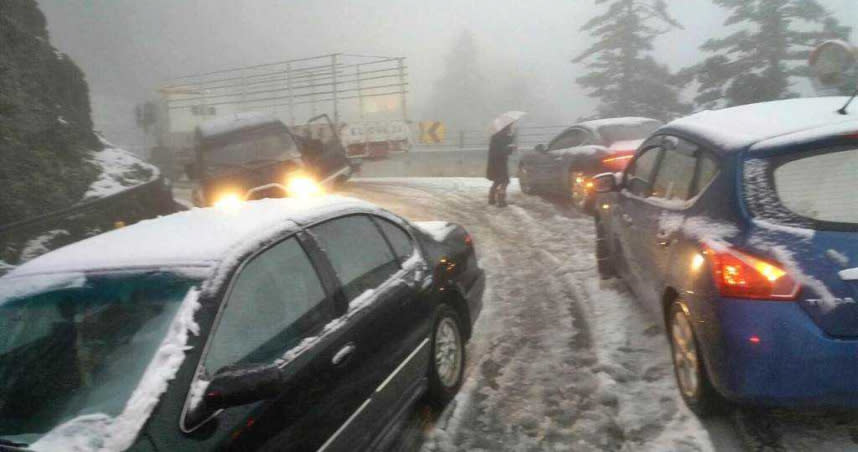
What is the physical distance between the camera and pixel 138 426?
7.43 ft

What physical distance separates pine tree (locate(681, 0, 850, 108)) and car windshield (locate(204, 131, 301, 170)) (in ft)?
68.5

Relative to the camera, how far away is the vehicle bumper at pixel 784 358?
3160 millimetres

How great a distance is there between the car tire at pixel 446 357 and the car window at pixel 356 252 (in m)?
0.64

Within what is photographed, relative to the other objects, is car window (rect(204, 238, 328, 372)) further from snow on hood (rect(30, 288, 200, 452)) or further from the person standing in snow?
the person standing in snow

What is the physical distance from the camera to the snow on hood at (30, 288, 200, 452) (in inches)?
87.6

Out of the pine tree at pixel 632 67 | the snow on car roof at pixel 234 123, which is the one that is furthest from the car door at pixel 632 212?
the pine tree at pixel 632 67

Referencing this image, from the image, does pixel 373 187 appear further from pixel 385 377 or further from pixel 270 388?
pixel 270 388

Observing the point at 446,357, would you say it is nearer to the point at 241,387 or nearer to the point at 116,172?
the point at 241,387

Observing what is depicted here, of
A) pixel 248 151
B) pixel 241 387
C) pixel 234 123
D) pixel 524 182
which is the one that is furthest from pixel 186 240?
pixel 524 182

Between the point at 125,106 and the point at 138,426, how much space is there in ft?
316

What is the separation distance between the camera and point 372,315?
3643 millimetres

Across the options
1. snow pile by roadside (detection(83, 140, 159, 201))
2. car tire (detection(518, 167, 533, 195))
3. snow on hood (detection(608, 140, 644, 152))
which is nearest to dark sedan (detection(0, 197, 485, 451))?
snow on hood (detection(608, 140, 644, 152))

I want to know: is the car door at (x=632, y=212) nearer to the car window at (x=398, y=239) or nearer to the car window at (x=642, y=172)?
the car window at (x=642, y=172)

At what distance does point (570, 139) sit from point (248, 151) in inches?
234
